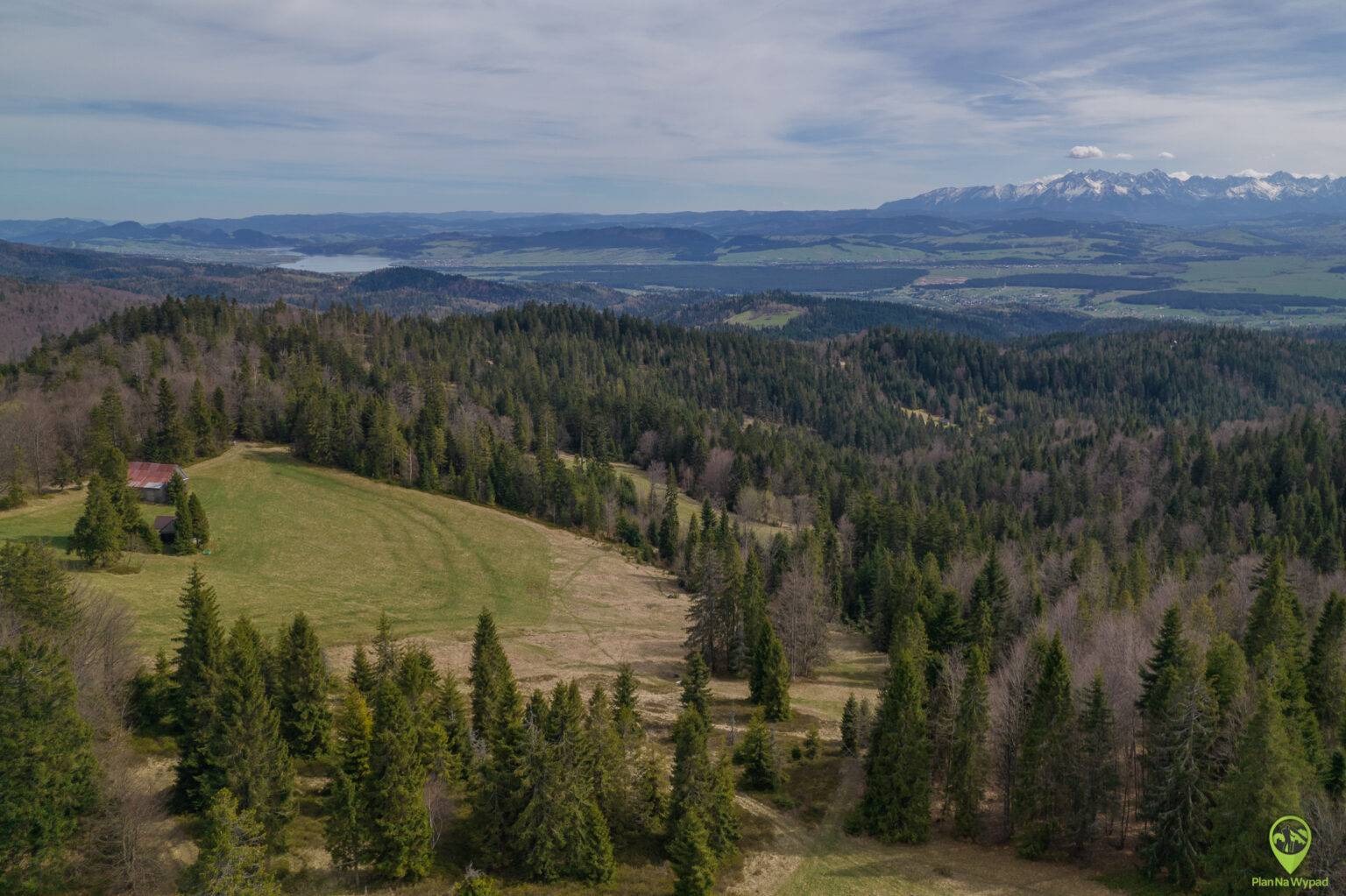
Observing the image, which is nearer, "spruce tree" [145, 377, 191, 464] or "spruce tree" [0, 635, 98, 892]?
"spruce tree" [0, 635, 98, 892]

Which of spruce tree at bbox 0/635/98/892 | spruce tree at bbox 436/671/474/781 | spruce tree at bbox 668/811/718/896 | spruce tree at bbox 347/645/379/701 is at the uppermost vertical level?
spruce tree at bbox 0/635/98/892

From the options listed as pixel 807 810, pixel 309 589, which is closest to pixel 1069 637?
pixel 807 810

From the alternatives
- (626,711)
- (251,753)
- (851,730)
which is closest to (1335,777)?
(851,730)

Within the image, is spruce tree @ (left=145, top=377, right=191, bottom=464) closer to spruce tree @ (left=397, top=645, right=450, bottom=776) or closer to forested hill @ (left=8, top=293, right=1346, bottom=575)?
forested hill @ (left=8, top=293, right=1346, bottom=575)

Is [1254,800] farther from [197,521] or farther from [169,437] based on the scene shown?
[169,437]

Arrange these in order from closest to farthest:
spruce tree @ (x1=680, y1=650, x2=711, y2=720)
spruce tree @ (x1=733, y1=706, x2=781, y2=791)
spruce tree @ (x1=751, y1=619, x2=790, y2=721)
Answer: spruce tree @ (x1=733, y1=706, x2=781, y2=791)
spruce tree @ (x1=680, y1=650, x2=711, y2=720)
spruce tree @ (x1=751, y1=619, x2=790, y2=721)

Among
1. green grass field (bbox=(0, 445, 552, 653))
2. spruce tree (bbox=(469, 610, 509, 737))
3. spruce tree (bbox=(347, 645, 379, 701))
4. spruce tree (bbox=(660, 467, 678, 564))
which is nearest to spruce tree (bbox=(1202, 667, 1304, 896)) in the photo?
spruce tree (bbox=(469, 610, 509, 737))

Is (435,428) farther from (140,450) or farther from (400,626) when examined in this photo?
(400,626)
